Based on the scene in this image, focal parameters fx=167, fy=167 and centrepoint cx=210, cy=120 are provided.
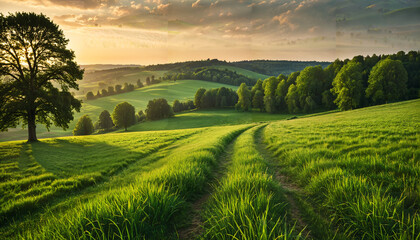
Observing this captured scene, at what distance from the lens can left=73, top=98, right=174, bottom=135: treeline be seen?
54.6 m

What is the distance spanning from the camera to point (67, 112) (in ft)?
67.5

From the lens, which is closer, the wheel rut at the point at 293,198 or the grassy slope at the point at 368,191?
the grassy slope at the point at 368,191

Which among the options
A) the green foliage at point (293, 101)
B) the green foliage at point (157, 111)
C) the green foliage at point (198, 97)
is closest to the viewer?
the green foliage at point (293, 101)

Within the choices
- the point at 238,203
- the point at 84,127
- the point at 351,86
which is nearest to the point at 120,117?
the point at 84,127

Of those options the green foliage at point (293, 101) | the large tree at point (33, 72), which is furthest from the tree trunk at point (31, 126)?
the green foliage at point (293, 101)

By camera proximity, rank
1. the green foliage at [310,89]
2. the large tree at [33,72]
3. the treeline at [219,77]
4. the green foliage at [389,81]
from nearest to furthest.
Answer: the large tree at [33,72] → the green foliage at [389,81] → the green foliage at [310,89] → the treeline at [219,77]

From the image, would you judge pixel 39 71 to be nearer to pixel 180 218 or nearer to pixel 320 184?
pixel 180 218

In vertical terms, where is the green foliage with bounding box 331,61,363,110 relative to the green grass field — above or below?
above

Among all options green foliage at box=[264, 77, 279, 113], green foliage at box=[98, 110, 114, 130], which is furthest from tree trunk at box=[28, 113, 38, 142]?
green foliage at box=[264, 77, 279, 113]

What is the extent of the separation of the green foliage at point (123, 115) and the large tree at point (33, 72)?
37437 mm

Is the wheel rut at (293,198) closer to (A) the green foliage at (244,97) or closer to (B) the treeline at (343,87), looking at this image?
(B) the treeline at (343,87)

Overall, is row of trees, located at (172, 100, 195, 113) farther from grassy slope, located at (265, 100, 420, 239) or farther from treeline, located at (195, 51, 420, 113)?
grassy slope, located at (265, 100, 420, 239)

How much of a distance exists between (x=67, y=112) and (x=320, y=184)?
26219 millimetres

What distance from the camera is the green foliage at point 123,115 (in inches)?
2283
